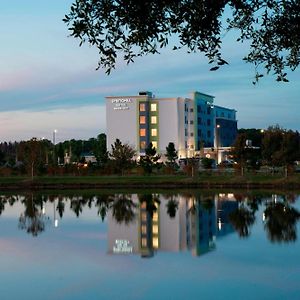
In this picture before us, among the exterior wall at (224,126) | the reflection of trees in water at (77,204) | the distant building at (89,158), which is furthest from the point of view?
the exterior wall at (224,126)

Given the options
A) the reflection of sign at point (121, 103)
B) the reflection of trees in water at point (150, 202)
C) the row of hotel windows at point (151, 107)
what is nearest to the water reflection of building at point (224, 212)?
the reflection of trees in water at point (150, 202)

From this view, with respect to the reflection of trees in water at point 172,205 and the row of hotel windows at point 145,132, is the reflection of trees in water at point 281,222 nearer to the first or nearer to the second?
the reflection of trees in water at point 172,205

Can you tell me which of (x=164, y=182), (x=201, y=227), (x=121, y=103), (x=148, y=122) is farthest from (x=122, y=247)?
(x=121, y=103)

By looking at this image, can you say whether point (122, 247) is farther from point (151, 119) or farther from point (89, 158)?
point (89, 158)

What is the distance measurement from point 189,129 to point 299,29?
101619 mm

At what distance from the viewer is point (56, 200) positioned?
156ft

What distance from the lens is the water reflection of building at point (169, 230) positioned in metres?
21.7

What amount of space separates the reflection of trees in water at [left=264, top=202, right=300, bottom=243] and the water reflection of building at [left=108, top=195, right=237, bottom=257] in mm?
2129

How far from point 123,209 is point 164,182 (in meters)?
25.5

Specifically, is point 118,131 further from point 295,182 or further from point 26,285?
point 26,285

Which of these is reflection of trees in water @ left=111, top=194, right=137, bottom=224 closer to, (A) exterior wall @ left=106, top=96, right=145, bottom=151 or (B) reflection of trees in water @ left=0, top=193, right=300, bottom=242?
(B) reflection of trees in water @ left=0, top=193, right=300, bottom=242

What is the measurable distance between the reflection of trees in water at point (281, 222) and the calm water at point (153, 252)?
0.04 metres

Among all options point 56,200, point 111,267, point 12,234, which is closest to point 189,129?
point 56,200

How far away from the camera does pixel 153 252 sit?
20641mm
